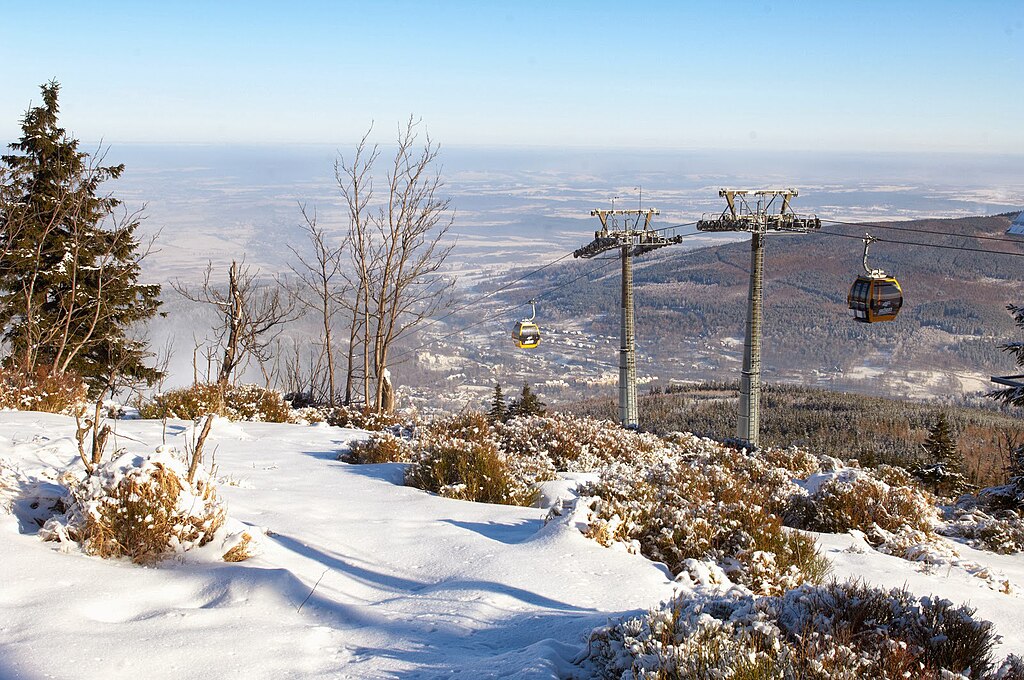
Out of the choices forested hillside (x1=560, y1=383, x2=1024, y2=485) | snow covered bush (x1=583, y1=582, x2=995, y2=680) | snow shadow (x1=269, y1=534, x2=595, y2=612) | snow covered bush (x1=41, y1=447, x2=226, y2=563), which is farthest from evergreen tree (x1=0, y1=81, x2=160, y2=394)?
forested hillside (x1=560, y1=383, x2=1024, y2=485)

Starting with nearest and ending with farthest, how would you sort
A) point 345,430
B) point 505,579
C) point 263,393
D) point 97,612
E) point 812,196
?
1. point 97,612
2. point 505,579
3. point 345,430
4. point 263,393
5. point 812,196

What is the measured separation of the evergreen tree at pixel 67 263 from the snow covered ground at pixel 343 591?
33.1ft

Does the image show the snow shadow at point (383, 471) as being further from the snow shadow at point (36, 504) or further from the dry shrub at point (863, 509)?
the dry shrub at point (863, 509)

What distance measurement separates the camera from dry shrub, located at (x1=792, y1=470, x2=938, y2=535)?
23.8 feet

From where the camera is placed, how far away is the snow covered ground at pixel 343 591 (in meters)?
3.21

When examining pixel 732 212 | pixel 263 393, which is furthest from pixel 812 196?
pixel 263 393

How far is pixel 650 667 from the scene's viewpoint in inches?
112

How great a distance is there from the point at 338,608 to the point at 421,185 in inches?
585

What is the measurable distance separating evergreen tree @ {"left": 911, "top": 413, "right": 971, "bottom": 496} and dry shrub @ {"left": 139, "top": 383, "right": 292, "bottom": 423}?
1079cm

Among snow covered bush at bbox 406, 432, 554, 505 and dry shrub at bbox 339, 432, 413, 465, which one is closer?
snow covered bush at bbox 406, 432, 554, 505

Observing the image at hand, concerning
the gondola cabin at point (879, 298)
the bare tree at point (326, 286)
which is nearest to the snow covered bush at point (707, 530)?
Result: the bare tree at point (326, 286)

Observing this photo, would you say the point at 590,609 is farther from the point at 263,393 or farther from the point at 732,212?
the point at 732,212

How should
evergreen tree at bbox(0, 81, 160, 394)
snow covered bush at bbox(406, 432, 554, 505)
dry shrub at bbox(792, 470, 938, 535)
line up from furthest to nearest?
evergreen tree at bbox(0, 81, 160, 394)
dry shrub at bbox(792, 470, 938, 535)
snow covered bush at bbox(406, 432, 554, 505)

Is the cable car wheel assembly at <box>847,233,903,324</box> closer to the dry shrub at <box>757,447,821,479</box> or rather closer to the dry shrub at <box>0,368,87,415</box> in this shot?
the dry shrub at <box>757,447,821,479</box>
